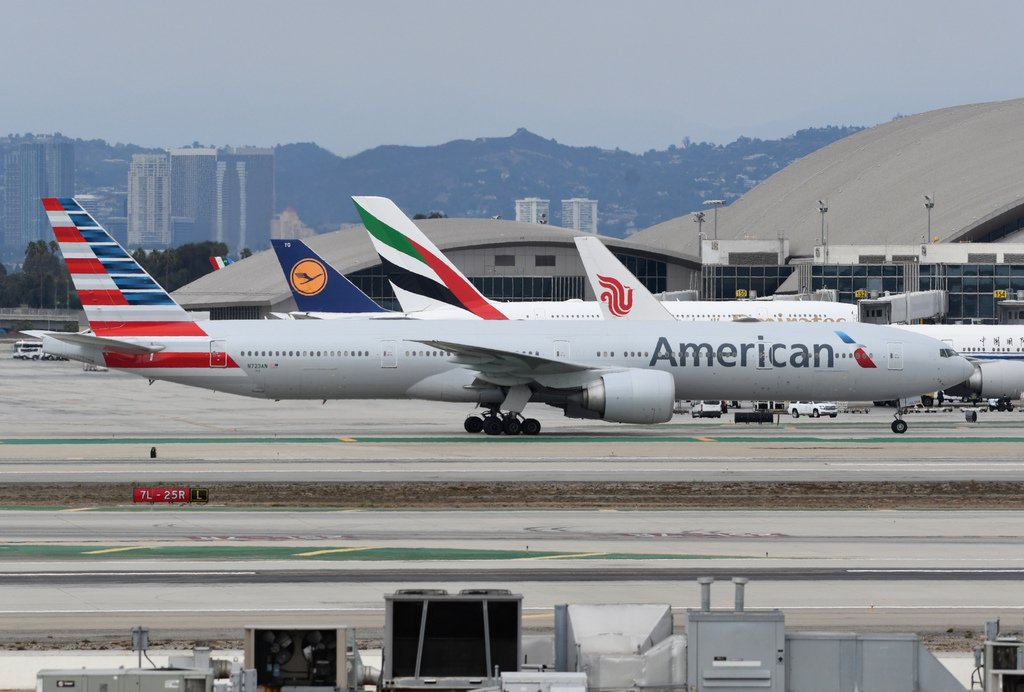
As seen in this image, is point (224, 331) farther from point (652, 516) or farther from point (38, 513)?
point (652, 516)

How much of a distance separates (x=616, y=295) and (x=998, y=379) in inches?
801

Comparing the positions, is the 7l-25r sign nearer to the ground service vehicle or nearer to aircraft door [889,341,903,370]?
aircraft door [889,341,903,370]

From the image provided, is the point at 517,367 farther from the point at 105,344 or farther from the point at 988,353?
the point at 988,353

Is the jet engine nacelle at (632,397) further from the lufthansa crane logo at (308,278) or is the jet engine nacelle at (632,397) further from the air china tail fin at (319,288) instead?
the lufthansa crane logo at (308,278)

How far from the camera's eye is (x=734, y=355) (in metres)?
52.4

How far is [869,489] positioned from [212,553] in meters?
17.1

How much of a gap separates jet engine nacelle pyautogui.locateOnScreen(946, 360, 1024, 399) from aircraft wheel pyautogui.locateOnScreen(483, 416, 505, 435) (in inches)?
844

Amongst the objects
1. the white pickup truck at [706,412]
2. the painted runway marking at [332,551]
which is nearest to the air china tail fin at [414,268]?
the white pickup truck at [706,412]

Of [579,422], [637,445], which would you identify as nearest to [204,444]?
[637,445]

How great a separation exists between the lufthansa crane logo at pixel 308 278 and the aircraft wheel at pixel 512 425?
2643cm

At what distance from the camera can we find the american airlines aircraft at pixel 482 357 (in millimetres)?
51000

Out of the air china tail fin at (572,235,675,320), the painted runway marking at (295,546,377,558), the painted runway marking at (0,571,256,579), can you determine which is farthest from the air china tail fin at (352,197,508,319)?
the painted runway marking at (0,571,256,579)

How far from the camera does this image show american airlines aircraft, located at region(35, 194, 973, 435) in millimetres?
51000

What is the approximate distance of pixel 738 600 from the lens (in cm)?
1562
